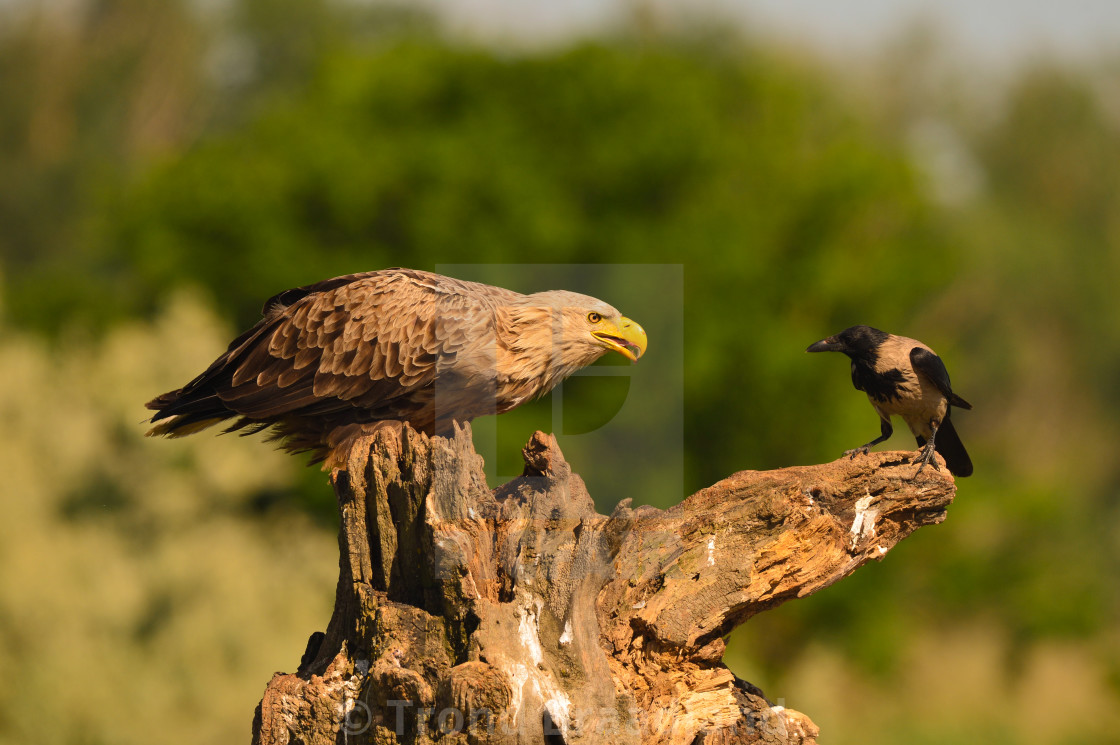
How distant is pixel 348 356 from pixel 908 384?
3.52 m

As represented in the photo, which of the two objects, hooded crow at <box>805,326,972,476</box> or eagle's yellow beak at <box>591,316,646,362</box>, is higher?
eagle's yellow beak at <box>591,316,646,362</box>

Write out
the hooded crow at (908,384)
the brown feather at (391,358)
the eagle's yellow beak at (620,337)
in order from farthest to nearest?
the eagle's yellow beak at (620,337) < the brown feather at (391,358) < the hooded crow at (908,384)

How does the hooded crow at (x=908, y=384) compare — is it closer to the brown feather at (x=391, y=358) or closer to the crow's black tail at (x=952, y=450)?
the crow's black tail at (x=952, y=450)

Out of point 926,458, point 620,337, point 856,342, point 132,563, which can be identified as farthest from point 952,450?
point 132,563

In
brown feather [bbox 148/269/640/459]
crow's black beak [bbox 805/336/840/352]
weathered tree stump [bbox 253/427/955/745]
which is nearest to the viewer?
weathered tree stump [bbox 253/427/955/745]

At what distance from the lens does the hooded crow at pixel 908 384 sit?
5910mm

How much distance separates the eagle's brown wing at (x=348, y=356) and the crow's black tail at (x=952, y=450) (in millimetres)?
2818

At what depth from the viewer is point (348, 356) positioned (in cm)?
717

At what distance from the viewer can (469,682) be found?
4.57 metres

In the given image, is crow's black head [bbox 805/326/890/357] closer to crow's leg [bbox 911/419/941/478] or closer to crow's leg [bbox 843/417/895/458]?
crow's leg [bbox 843/417/895/458]

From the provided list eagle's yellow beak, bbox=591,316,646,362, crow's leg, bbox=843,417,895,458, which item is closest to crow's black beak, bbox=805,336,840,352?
crow's leg, bbox=843,417,895,458

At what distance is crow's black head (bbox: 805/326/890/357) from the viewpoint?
240 inches

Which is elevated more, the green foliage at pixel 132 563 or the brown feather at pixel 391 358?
the brown feather at pixel 391 358

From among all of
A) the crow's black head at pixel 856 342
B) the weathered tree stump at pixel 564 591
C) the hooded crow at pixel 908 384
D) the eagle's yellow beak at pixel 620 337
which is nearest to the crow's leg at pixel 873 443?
the hooded crow at pixel 908 384
